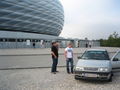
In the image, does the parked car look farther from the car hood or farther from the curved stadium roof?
the curved stadium roof

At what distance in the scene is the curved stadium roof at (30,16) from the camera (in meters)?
50.2

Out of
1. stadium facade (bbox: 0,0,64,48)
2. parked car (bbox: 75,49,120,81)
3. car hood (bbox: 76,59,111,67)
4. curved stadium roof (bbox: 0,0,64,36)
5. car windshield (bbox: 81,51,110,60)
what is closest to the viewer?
parked car (bbox: 75,49,120,81)

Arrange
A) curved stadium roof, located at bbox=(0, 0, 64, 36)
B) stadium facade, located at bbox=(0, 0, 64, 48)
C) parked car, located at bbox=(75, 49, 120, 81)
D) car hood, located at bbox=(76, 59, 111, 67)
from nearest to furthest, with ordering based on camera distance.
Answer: parked car, located at bbox=(75, 49, 120, 81), car hood, located at bbox=(76, 59, 111, 67), stadium facade, located at bbox=(0, 0, 64, 48), curved stadium roof, located at bbox=(0, 0, 64, 36)

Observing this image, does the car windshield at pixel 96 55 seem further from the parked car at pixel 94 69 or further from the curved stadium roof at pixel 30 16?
the curved stadium roof at pixel 30 16

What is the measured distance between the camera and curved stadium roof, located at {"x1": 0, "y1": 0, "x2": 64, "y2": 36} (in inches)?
1976

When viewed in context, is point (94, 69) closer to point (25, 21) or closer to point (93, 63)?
point (93, 63)

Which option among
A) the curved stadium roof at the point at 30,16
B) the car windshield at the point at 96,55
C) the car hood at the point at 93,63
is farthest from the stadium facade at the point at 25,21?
the car hood at the point at 93,63

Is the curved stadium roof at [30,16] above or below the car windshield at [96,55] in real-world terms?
above

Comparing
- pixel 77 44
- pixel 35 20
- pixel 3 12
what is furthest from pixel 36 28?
pixel 77 44

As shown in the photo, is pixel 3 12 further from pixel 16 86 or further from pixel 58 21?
pixel 16 86

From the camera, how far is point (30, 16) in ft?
186

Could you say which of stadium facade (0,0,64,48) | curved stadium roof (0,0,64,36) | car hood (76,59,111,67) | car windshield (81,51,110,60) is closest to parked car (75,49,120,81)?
car hood (76,59,111,67)

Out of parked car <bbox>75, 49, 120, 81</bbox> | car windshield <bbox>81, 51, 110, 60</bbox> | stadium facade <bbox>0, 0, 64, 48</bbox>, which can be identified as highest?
stadium facade <bbox>0, 0, 64, 48</bbox>

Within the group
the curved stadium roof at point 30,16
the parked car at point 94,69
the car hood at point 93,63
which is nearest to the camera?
the parked car at point 94,69
